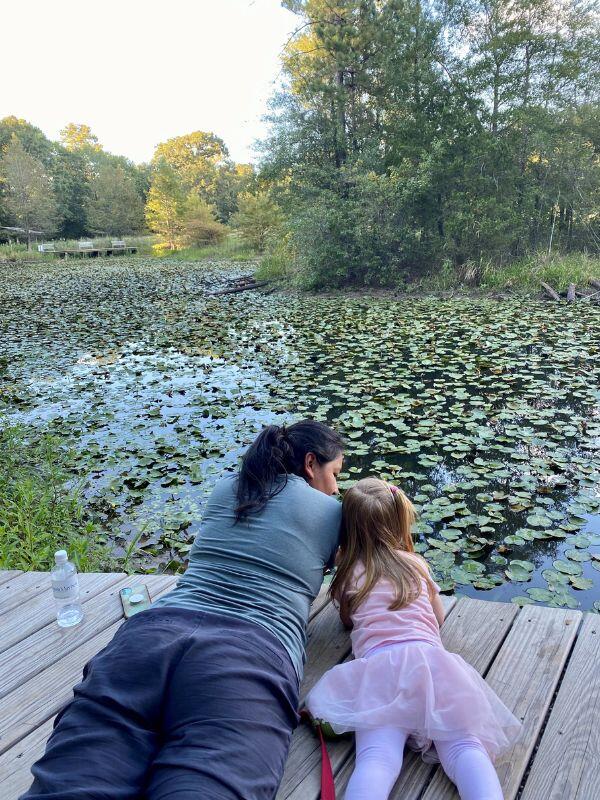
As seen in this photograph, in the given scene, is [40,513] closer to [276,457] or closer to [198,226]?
[276,457]

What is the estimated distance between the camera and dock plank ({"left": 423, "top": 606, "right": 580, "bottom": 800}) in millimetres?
1307

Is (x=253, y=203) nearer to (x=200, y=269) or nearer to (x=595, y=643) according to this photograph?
(x=200, y=269)

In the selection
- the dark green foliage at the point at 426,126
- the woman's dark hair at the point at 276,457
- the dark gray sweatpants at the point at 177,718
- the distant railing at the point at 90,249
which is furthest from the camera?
the distant railing at the point at 90,249

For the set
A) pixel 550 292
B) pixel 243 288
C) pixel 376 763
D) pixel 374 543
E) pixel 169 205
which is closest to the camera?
pixel 376 763

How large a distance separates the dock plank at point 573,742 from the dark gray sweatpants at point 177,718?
0.62 m

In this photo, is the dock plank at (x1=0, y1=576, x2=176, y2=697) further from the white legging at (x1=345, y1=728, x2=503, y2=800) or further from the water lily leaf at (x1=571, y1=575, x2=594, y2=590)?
the water lily leaf at (x1=571, y1=575, x2=594, y2=590)

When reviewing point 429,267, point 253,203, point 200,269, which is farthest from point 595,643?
point 253,203

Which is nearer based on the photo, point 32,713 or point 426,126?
point 32,713

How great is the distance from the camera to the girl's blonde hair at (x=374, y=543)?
1.72m

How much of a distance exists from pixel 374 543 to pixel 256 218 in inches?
979

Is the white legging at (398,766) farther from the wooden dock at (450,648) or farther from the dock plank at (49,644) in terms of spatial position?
the dock plank at (49,644)

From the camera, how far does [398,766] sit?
4.25ft

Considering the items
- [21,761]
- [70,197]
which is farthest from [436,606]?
[70,197]

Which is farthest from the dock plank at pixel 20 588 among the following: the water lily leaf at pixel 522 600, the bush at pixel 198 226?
the bush at pixel 198 226
